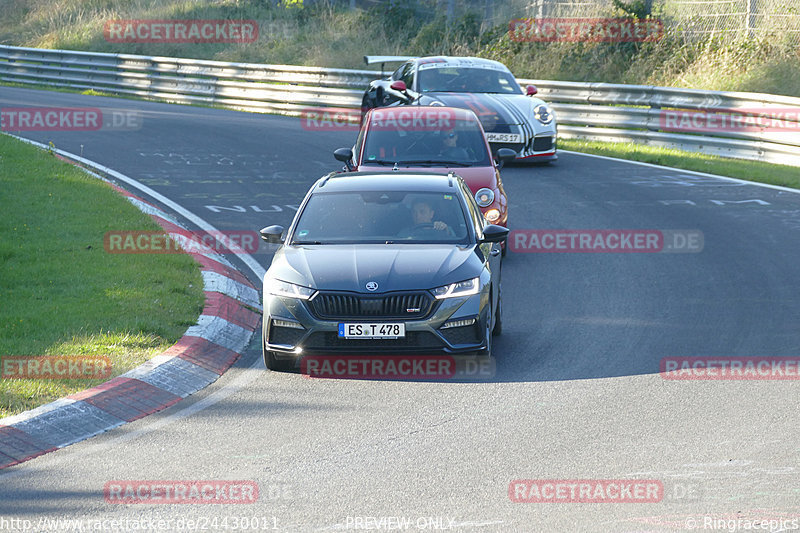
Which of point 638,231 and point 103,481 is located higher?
point 103,481

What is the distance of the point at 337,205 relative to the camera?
395 inches

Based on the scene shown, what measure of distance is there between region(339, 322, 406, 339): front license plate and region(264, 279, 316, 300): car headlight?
42cm

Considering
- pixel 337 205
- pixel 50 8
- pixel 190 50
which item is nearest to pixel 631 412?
pixel 337 205

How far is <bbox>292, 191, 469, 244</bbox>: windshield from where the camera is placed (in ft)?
31.6

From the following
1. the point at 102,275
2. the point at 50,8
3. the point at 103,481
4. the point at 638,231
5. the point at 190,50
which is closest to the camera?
the point at 103,481

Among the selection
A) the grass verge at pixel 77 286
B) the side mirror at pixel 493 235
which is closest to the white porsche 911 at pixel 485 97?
the grass verge at pixel 77 286

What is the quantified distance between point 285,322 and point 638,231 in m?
7.14

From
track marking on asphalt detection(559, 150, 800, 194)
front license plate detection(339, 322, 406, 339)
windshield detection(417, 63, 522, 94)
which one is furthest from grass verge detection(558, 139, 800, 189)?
front license plate detection(339, 322, 406, 339)

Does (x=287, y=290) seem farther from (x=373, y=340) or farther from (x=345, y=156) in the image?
(x=345, y=156)

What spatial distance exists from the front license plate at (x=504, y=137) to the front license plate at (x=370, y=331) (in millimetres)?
10585

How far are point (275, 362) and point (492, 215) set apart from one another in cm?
489

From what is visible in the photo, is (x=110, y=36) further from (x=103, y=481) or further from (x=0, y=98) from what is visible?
(x=103, y=481)

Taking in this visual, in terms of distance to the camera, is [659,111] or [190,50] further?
[190,50]

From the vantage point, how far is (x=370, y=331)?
27.8 feet
